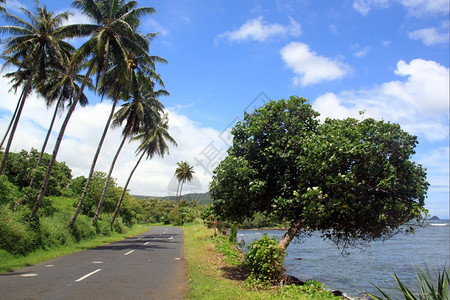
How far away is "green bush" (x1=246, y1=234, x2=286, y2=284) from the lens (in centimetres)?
857

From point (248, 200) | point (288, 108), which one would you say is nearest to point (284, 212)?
point (248, 200)

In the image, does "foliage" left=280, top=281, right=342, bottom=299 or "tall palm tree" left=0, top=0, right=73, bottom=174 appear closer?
"foliage" left=280, top=281, right=342, bottom=299

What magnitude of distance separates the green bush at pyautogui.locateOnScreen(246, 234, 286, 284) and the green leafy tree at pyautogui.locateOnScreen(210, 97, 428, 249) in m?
0.82

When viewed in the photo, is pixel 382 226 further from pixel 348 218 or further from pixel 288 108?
pixel 288 108

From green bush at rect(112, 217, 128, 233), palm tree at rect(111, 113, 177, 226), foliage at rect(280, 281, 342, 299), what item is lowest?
green bush at rect(112, 217, 128, 233)

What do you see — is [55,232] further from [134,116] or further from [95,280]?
[134,116]

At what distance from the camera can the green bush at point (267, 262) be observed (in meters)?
8.57

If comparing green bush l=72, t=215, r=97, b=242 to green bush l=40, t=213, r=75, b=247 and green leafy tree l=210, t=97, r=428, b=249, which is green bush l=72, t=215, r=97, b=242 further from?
→ green leafy tree l=210, t=97, r=428, b=249

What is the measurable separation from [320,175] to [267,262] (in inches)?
112

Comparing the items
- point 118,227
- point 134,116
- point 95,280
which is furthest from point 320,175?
point 118,227

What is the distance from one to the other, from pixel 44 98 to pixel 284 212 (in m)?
26.1

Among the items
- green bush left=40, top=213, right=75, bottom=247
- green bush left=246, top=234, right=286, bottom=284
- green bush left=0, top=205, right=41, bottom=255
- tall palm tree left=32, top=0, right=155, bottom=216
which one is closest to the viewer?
green bush left=246, top=234, right=286, bottom=284

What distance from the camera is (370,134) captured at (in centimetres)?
766

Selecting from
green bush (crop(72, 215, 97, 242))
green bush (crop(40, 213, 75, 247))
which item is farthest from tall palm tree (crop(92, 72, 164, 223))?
green bush (crop(40, 213, 75, 247))
